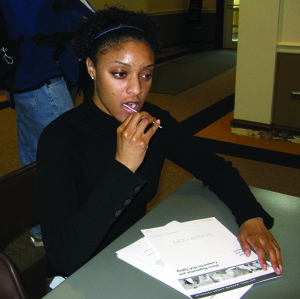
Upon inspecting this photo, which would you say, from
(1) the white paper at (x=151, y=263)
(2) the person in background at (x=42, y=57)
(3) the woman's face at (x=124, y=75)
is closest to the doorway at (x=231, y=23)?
(2) the person in background at (x=42, y=57)

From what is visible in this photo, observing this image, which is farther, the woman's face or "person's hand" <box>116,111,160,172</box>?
the woman's face

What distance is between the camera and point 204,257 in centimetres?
93

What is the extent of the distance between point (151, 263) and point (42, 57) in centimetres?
118

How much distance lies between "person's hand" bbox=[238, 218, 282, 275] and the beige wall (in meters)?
2.74

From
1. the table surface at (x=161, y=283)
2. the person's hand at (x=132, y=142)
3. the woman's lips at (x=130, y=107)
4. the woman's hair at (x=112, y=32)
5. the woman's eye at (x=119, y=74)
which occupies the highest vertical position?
the woman's hair at (x=112, y=32)

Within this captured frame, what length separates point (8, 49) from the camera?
5.64 ft

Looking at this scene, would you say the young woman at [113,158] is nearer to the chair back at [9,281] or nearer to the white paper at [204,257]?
the white paper at [204,257]

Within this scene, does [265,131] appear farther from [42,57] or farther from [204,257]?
[204,257]

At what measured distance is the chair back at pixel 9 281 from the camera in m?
0.84

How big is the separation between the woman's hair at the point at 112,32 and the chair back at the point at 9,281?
0.62 meters

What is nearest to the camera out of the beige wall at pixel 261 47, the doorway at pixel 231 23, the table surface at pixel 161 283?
the table surface at pixel 161 283

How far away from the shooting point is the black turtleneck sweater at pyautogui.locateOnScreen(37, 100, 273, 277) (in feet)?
3.14

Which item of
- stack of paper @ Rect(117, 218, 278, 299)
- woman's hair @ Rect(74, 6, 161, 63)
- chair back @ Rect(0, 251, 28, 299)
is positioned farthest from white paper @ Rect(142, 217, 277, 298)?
woman's hair @ Rect(74, 6, 161, 63)

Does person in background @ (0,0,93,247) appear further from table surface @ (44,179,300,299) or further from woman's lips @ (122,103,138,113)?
table surface @ (44,179,300,299)
